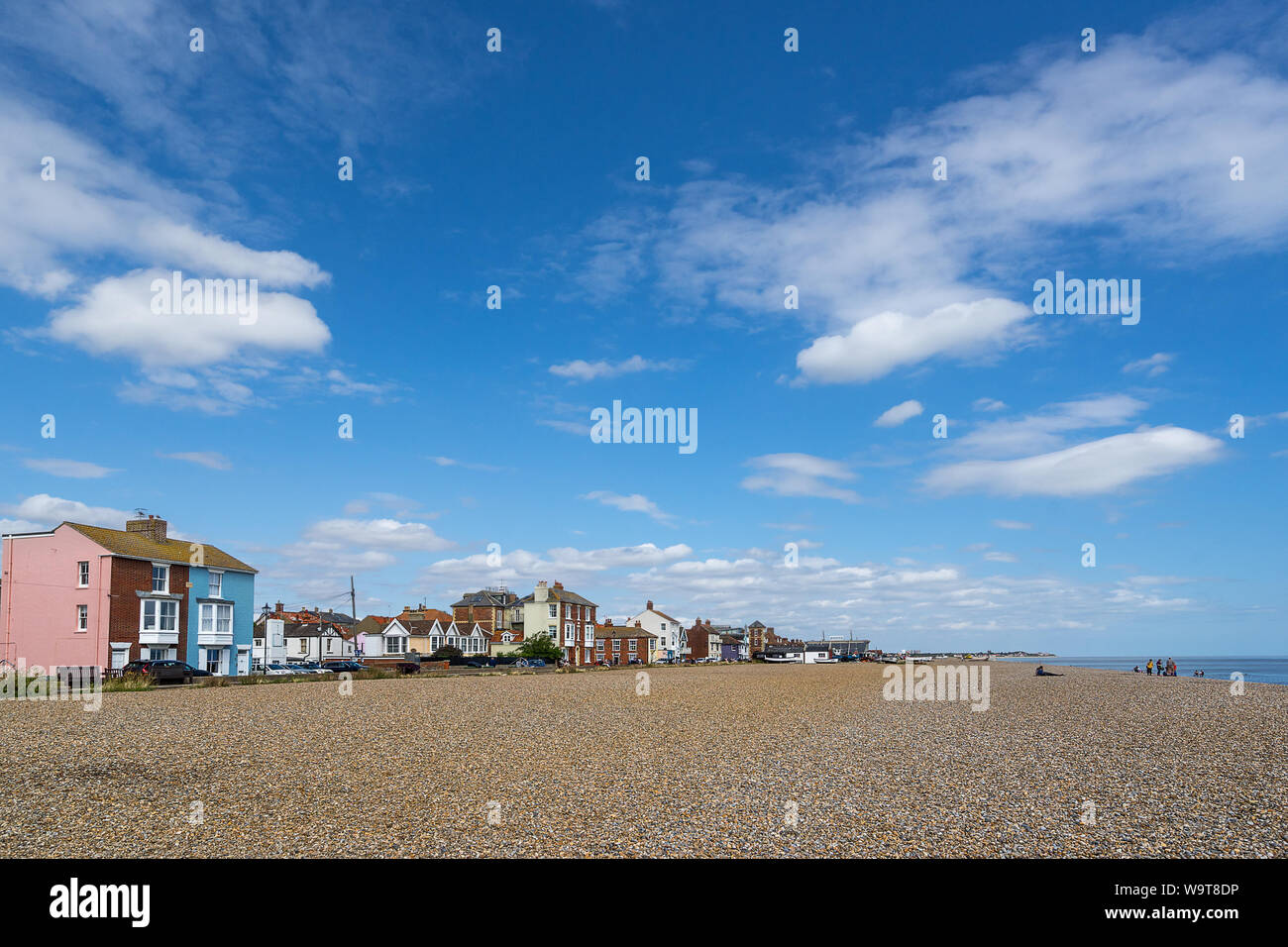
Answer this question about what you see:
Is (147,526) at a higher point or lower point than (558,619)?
higher

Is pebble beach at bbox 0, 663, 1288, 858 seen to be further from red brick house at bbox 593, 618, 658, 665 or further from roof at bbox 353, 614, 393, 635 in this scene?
red brick house at bbox 593, 618, 658, 665

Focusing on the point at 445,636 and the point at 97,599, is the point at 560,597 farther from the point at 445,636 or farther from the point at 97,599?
the point at 97,599

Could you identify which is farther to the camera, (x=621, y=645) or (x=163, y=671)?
(x=621, y=645)

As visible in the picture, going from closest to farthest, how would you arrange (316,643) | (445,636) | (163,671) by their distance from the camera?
1. (163,671)
2. (316,643)
3. (445,636)

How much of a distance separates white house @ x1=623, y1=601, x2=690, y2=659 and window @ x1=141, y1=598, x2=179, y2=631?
338 ft

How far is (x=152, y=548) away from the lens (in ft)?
174

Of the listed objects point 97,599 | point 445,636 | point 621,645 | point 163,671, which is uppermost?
point 97,599

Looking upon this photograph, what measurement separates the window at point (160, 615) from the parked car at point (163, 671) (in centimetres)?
608

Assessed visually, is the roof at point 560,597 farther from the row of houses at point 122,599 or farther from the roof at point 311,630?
the row of houses at point 122,599

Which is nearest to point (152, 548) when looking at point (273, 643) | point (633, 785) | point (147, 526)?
point (147, 526)

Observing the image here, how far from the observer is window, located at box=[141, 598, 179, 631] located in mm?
50931

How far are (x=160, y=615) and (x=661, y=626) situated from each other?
361ft

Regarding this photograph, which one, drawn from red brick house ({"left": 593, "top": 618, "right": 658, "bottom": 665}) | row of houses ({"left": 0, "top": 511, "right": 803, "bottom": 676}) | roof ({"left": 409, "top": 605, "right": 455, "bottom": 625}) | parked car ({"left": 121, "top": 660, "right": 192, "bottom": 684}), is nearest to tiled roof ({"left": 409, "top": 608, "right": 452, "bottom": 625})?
roof ({"left": 409, "top": 605, "right": 455, "bottom": 625})
